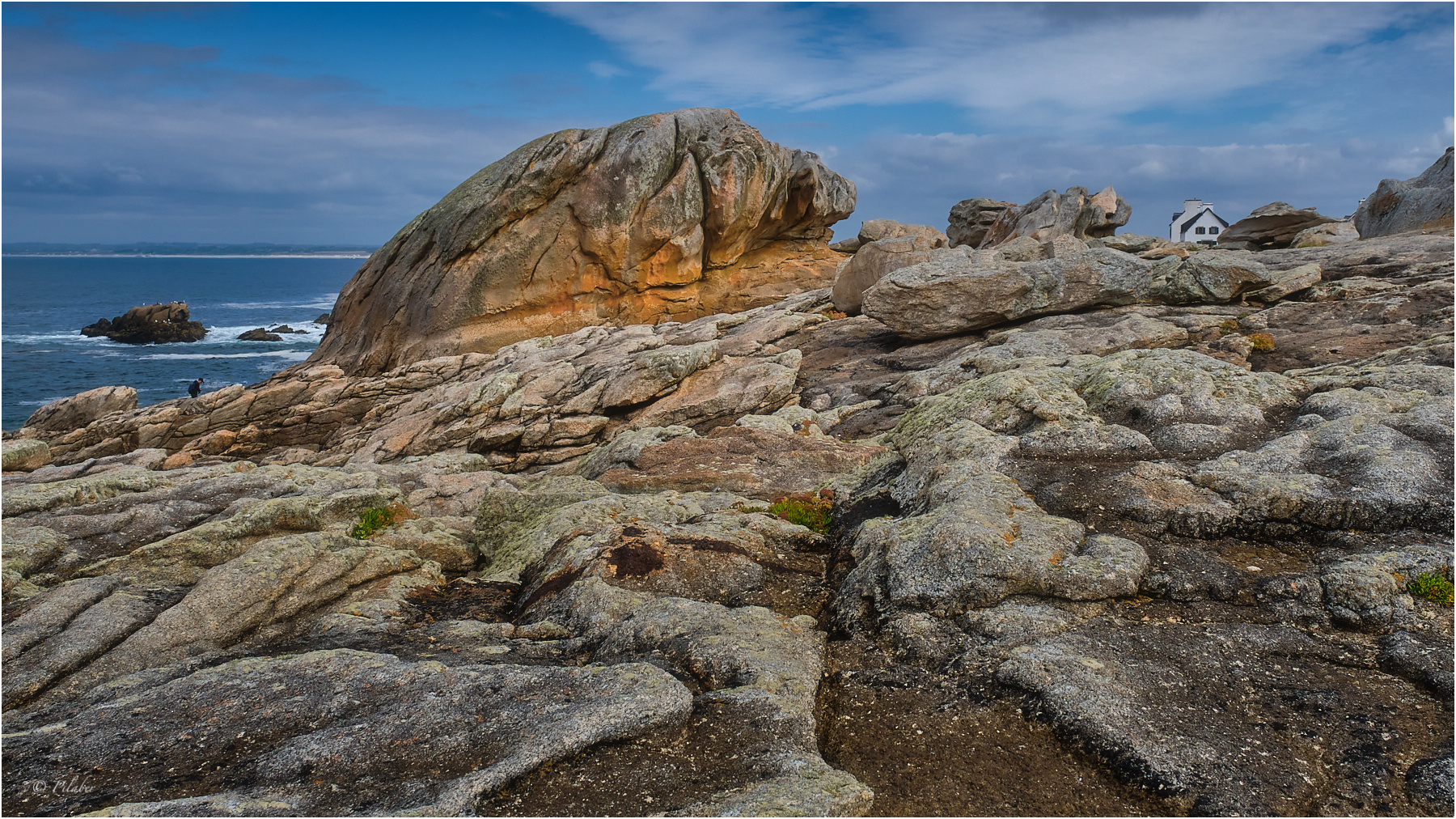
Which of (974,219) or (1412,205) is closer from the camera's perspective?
(1412,205)

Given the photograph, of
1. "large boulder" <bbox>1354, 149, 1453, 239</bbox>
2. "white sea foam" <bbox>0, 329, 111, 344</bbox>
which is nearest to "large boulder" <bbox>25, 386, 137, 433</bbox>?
"large boulder" <bbox>1354, 149, 1453, 239</bbox>

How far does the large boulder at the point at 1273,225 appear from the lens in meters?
62.9

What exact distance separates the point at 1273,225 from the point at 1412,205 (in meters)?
19.8

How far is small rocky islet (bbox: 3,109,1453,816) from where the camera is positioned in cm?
736

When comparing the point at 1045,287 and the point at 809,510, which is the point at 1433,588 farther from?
the point at 1045,287

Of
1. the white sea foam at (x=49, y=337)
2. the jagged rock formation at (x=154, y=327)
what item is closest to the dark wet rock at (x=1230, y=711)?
the jagged rock formation at (x=154, y=327)

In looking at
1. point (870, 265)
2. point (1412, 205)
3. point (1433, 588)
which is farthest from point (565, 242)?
point (1412, 205)

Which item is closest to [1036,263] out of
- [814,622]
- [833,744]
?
[814,622]

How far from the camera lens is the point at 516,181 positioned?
42.0 metres

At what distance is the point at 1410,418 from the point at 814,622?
11.4 m

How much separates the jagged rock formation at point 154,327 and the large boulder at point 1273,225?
466 feet

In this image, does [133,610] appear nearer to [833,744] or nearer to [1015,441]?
[833,744]

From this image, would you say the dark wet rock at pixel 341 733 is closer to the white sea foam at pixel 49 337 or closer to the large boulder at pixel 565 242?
the large boulder at pixel 565 242

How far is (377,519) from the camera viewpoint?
54.7 ft
